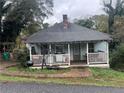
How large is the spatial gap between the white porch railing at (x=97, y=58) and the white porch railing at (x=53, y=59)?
7.47 ft

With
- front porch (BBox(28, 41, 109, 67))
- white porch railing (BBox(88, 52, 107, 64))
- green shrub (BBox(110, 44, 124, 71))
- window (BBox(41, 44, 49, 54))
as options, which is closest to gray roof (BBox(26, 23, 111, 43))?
front porch (BBox(28, 41, 109, 67))

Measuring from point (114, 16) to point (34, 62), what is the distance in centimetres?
2673

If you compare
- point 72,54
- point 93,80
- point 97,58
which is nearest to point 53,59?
point 72,54

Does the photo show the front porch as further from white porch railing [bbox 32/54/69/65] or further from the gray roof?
the gray roof

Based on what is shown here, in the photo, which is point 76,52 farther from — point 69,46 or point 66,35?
point 66,35

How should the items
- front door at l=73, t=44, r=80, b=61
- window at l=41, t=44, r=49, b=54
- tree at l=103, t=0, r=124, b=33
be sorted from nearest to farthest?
window at l=41, t=44, r=49, b=54 → front door at l=73, t=44, r=80, b=61 → tree at l=103, t=0, r=124, b=33

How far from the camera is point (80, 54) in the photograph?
35625mm

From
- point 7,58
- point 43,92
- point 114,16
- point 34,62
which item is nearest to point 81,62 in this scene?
point 34,62

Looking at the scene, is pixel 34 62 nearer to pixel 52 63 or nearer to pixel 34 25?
pixel 52 63

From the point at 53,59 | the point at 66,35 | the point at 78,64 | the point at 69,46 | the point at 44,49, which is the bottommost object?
the point at 78,64

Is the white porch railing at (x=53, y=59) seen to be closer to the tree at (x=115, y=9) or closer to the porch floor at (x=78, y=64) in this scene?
the porch floor at (x=78, y=64)

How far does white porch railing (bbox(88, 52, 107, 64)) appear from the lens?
104 ft

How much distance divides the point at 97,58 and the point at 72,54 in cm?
443

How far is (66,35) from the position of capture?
34250 mm
